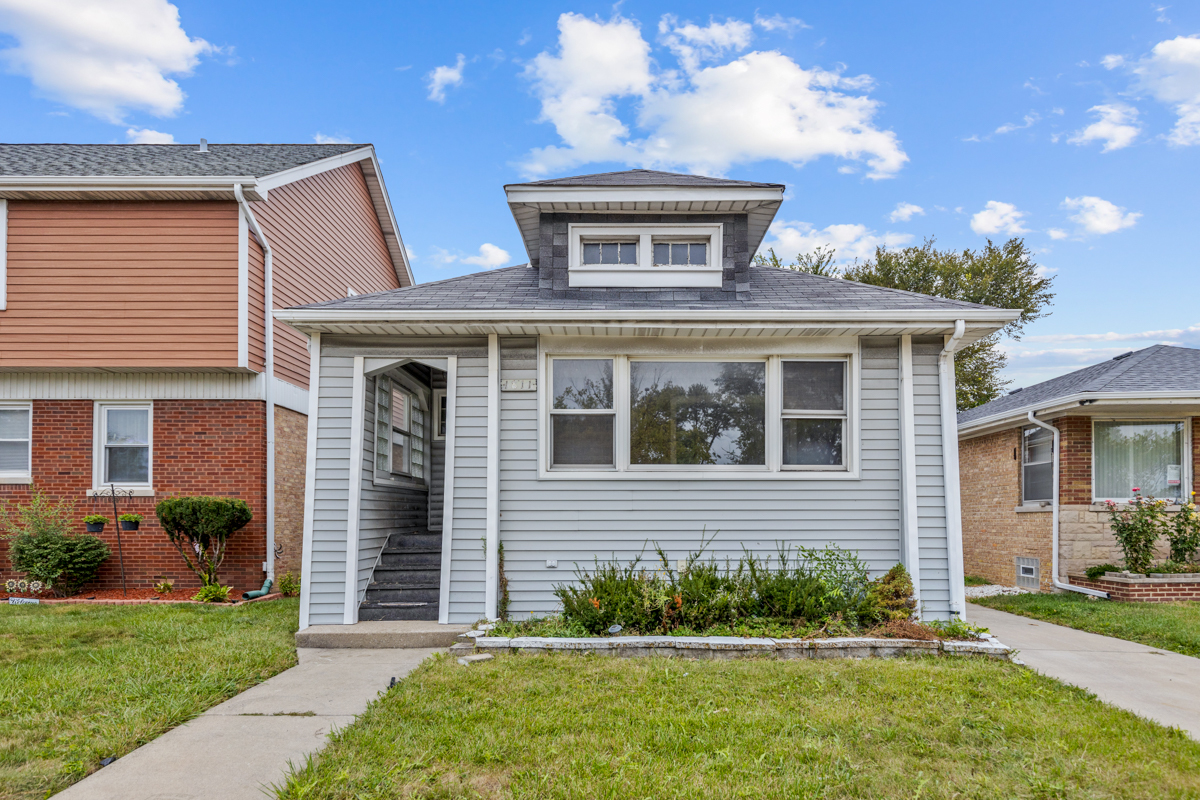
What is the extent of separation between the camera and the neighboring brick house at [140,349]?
9.59 metres

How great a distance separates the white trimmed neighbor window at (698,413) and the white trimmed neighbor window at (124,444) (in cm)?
643

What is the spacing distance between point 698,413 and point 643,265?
5.72ft

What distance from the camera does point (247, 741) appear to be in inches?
155

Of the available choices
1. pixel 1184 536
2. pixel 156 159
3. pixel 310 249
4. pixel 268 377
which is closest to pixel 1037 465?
pixel 1184 536

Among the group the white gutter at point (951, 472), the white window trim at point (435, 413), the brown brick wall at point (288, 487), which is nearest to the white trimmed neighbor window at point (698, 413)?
the white gutter at point (951, 472)

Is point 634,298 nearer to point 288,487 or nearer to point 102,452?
point 288,487

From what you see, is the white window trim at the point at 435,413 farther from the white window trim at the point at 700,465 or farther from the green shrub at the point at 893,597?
the green shrub at the point at 893,597

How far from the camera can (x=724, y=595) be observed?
20.6ft

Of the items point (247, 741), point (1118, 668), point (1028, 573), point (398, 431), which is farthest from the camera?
point (1028, 573)

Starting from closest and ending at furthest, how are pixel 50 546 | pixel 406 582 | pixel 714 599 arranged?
pixel 714 599
pixel 406 582
pixel 50 546

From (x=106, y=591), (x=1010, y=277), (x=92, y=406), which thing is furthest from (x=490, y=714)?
(x=1010, y=277)

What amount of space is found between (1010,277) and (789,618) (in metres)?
22.1

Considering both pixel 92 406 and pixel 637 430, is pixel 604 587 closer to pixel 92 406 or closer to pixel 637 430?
pixel 637 430

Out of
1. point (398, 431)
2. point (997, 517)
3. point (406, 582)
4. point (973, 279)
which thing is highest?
point (973, 279)
